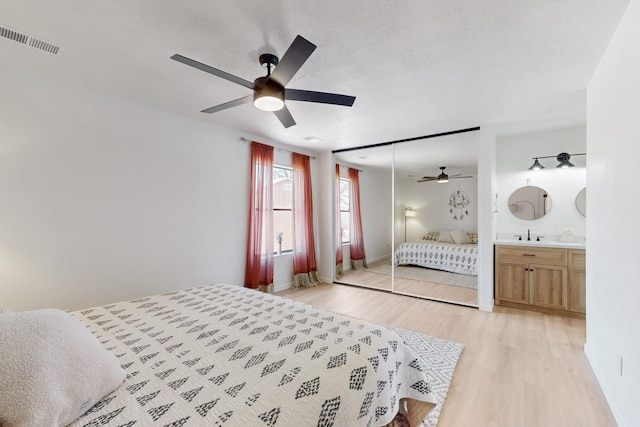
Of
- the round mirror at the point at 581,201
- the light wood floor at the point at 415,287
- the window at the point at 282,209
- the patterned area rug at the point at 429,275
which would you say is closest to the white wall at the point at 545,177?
the round mirror at the point at 581,201

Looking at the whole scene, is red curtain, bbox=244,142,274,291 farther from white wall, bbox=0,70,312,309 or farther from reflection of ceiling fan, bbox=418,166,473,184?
reflection of ceiling fan, bbox=418,166,473,184

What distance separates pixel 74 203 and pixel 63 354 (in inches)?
83.4

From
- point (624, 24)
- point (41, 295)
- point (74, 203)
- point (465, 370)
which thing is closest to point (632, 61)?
point (624, 24)

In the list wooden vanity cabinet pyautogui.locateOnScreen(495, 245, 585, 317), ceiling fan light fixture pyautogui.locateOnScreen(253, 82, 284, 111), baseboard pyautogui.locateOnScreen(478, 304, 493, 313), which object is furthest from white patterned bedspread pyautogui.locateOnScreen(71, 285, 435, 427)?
wooden vanity cabinet pyautogui.locateOnScreen(495, 245, 585, 317)

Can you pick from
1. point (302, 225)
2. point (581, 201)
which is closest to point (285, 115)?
point (302, 225)

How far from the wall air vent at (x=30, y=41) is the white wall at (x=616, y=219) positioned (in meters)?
3.77

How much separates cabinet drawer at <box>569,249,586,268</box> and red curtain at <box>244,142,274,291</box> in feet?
13.1

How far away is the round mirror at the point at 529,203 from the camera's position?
12.8 feet

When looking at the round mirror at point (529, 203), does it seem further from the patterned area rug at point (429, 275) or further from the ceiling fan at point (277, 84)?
the ceiling fan at point (277, 84)

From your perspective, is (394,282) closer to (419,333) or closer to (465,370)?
(419,333)

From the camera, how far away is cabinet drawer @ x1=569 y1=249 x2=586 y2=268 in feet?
10.5

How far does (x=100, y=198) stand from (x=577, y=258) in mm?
5484

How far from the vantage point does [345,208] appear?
17.9 feet

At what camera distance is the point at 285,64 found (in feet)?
5.49
